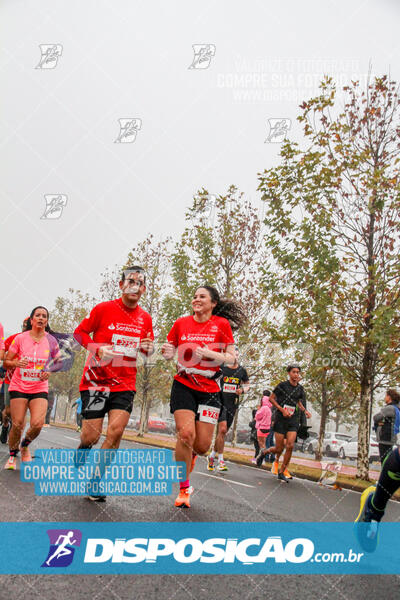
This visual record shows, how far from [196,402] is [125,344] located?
89cm

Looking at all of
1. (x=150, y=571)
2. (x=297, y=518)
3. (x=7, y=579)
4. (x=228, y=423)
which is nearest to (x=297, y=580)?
(x=150, y=571)

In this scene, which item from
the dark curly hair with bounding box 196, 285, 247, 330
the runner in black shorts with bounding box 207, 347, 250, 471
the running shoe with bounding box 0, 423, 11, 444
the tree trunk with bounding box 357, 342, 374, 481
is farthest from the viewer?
the tree trunk with bounding box 357, 342, 374, 481

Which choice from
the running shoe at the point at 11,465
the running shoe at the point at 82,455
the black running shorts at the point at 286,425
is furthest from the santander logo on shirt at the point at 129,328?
the black running shorts at the point at 286,425

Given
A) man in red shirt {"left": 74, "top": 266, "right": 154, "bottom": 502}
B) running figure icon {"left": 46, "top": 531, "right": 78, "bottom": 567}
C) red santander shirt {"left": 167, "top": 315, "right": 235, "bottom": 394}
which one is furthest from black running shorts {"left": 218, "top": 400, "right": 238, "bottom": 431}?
running figure icon {"left": 46, "top": 531, "right": 78, "bottom": 567}

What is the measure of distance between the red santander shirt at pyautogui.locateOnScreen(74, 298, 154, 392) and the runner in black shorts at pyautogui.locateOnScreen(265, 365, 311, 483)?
4.38 metres

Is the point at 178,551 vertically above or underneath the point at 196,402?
underneath

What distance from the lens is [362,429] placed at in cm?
1139

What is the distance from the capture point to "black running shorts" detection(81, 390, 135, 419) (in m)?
4.98

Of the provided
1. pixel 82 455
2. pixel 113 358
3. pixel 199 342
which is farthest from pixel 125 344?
pixel 82 455

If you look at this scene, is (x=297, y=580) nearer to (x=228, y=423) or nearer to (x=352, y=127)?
(x=228, y=423)

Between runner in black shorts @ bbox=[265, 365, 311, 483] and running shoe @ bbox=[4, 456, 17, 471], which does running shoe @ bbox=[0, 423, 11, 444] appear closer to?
running shoe @ bbox=[4, 456, 17, 471]

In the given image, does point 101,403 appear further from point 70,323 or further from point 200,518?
point 70,323

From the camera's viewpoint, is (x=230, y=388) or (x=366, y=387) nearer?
(x=230, y=388)

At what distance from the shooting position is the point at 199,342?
519cm
